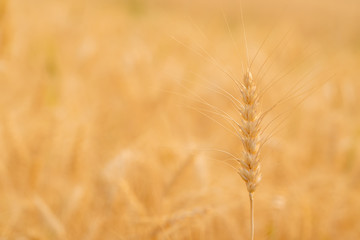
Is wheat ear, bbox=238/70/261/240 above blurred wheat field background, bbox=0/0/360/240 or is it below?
above

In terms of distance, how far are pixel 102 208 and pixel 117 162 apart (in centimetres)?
17

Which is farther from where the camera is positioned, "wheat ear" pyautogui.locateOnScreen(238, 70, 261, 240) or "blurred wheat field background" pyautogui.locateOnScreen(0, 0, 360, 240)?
"blurred wheat field background" pyautogui.locateOnScreen(0, 0, 360, 240)

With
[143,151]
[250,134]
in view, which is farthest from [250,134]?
[143,151]

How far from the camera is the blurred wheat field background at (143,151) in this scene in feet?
3.55

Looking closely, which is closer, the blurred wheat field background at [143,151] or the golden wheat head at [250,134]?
the golden wheat head at [250,134]

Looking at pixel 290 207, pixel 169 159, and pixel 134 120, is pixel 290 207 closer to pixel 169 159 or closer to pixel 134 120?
pixel 169 159

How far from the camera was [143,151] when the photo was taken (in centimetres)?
131

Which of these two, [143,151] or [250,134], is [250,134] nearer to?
[250,134]

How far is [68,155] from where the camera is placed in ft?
4.45

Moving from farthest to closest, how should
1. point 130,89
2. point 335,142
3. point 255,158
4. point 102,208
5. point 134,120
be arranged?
point 130,89 < point 134,120 < point 335,142 < point 102,208 < point 255,158

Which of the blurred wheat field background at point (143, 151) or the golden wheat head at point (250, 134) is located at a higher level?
the golden wheat head at point (250, 134)

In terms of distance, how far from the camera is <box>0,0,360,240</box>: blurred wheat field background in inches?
42.6

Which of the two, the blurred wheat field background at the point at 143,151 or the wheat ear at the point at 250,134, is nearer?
the wheat ear at the point at 250,134

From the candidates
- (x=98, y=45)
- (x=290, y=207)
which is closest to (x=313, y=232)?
Result: (x=290, y=207)
